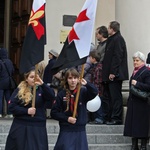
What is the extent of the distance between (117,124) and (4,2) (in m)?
6.05

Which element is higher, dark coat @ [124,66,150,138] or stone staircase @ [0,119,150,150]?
dark coat @ [124,66,150,138]

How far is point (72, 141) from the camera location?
6605mm

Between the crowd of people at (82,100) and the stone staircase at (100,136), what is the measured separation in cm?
24

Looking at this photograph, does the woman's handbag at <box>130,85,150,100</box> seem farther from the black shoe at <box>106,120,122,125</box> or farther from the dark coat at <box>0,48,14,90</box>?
the dark coat at <box>0,48,14,90</box>

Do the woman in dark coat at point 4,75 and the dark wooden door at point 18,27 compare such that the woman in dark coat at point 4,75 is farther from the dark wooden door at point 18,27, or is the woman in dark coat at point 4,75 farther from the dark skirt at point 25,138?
the dark skirt at point 25,138

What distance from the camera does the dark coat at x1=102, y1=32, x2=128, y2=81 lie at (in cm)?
971

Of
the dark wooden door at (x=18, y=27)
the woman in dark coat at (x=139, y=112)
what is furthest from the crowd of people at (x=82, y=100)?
the dark wooden door at (x=18, y=27)

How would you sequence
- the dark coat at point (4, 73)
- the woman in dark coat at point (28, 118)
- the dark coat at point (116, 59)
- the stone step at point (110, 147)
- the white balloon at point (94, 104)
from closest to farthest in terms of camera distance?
the woman in dark coat at point (28, 118)
the stone step at point (110, 147)
the white balloon at point (94, 104)
the dark coat at point (116, 59)
the dark coat at point (4, 73)

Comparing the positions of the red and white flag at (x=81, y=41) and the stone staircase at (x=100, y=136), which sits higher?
the red and white flag at (x=81, y=41)

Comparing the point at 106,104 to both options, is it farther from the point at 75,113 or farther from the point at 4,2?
the point at 4,2

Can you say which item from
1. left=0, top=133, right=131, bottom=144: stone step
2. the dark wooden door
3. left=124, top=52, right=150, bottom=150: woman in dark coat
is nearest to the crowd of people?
left=124, top=52, right=150, bottom=150: woman in dark coat

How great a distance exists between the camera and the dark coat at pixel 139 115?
8.59m

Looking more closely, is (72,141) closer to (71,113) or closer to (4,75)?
(71,113)

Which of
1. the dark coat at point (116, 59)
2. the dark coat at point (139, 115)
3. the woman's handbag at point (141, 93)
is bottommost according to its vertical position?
the dark coat at point (139, 115)
